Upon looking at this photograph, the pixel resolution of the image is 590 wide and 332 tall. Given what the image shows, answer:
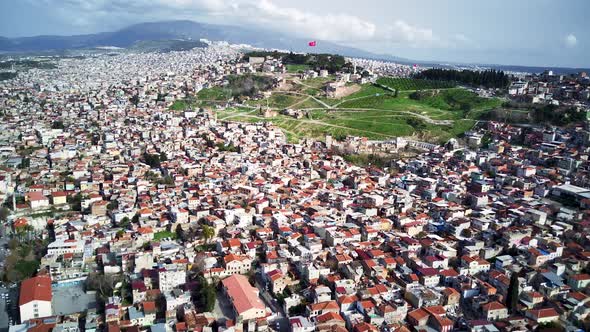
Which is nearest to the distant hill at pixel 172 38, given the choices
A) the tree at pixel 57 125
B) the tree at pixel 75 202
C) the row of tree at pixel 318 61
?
the row of tree at pixel 318 61

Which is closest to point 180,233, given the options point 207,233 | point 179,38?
point 207,233

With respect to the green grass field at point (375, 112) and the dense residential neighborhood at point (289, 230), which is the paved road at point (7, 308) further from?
the green grass field at point (375, 112)

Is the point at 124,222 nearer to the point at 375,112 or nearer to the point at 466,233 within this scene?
the point at 466,233

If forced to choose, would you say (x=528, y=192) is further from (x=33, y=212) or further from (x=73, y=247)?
(x=33, y=212)

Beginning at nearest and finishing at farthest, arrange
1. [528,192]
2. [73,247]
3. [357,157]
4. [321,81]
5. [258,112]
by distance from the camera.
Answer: [73,247]
[528,192]
[357,157]
[258,112]
[321,81]

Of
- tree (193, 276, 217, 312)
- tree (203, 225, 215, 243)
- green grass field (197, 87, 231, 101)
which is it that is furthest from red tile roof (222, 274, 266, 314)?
green grass field (197, 87, 231, 101)

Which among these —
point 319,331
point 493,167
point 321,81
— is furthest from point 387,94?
point 319,331
